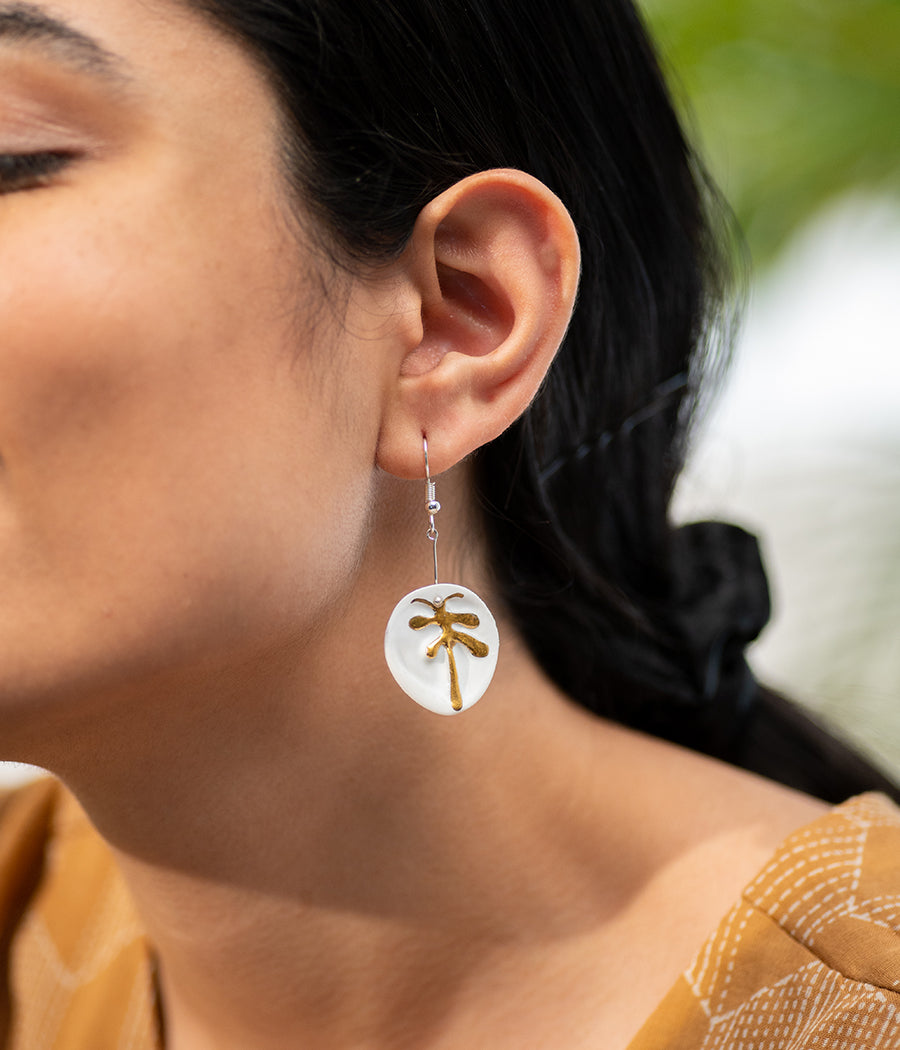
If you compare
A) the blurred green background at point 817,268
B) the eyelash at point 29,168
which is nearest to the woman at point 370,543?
the eyelash at point 29,168

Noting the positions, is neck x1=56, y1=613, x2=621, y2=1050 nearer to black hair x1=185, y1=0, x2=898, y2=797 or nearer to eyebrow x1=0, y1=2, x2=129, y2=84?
black hair x1=185, y1=0, x2=898, y2=797

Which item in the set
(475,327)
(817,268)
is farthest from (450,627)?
(817,268)

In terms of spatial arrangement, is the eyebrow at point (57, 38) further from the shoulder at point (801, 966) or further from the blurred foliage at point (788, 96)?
the blurred foliage at point (788, 96)

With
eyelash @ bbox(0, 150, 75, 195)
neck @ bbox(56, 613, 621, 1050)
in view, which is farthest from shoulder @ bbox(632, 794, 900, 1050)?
eyelash @ bbox(0, 150, 75, 195)

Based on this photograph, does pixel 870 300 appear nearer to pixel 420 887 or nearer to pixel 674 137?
pixel 674 137

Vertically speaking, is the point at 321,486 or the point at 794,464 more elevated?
the point at 321,486

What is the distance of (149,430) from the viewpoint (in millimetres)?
833

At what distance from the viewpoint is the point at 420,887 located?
3.61 ft

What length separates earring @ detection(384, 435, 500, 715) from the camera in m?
0.95

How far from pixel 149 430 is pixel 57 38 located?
28 cm

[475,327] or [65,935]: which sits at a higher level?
[475,327]

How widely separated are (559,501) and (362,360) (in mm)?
365

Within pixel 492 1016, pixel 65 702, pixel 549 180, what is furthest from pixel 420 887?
pixel 549 180

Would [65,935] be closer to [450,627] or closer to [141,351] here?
[450,627]
